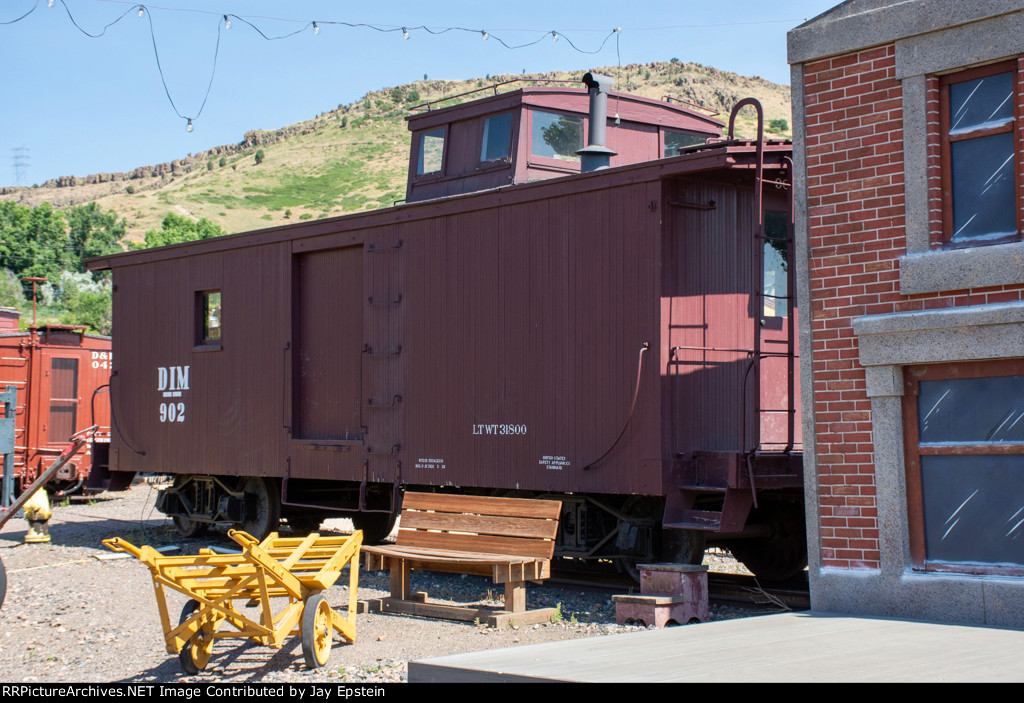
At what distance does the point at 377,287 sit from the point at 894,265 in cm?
624

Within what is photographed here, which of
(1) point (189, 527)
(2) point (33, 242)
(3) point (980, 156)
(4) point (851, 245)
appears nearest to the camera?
(3) point (980, 156)

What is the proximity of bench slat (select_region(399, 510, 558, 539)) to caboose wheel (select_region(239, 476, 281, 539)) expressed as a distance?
3.91 m

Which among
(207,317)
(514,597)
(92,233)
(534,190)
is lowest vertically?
(514,597)

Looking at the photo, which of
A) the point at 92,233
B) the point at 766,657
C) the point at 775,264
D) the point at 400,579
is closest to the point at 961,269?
the point at 766,657

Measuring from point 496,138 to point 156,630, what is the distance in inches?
257

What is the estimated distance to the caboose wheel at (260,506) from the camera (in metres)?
13.3

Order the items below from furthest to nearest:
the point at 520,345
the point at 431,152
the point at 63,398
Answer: the point at 63,398 → the point at 431,152 → the point at 520,345

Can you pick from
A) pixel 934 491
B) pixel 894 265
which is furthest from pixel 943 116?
pixel 934 491

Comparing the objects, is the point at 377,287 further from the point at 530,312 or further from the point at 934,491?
the point at 934,491

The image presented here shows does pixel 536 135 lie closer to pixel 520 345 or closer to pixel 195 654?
pixel 520 345

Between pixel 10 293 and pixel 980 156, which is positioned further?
pixel 10 293

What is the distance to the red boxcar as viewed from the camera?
19.1 m

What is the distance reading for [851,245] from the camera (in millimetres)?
6895

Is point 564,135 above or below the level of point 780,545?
above
